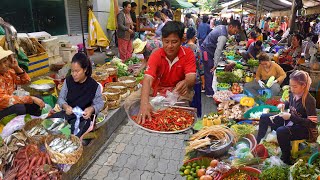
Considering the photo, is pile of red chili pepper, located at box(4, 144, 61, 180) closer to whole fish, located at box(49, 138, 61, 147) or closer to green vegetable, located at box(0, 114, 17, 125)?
whole fish, located at box(49, 138, 61, 147)

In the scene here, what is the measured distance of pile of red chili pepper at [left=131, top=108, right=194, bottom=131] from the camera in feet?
8.31

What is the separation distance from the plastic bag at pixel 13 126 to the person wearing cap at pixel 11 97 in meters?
0.30

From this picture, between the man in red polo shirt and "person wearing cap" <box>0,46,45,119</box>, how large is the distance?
2035 mm

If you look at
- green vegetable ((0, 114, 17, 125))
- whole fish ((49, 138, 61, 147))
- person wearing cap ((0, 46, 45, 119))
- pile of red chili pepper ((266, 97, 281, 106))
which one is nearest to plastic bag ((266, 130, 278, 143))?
pile of red chili pepper ((266, 97, 281, 106))

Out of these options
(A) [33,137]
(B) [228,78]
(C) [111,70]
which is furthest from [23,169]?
(B) [228,78]

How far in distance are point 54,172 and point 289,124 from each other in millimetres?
3190

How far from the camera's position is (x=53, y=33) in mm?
9164

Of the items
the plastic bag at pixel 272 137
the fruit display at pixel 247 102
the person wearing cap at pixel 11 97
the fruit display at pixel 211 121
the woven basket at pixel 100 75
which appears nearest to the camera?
the person wearing cap at pixel 11 97

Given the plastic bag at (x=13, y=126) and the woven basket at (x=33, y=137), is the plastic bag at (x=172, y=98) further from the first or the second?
the plastic bag at (x=13, y=126)

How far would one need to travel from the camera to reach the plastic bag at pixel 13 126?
356 cm

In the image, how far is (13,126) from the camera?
3.63m

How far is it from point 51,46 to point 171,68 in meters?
4.87

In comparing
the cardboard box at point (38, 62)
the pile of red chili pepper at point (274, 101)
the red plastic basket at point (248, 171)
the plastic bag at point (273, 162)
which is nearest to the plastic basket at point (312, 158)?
the plastic bag at point (273, 162)

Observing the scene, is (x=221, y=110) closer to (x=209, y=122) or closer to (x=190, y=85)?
(x=209, y=122)
